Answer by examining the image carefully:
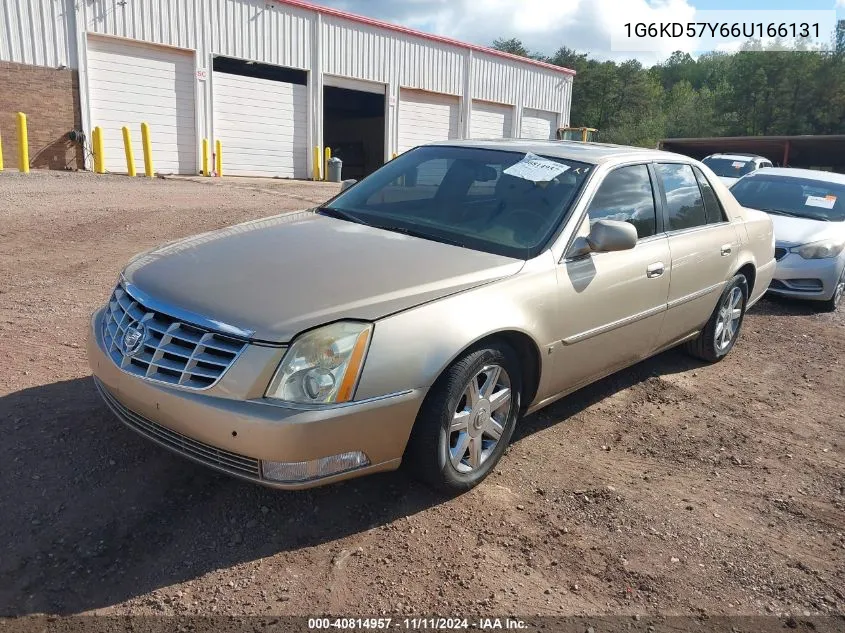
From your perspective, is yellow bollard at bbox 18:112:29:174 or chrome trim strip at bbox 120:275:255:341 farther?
yellow bollard at bbox 18:112:29:174

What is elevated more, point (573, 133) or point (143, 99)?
point (143, 99)

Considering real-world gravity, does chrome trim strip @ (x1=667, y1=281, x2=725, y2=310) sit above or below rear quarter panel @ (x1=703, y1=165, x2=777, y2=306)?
below

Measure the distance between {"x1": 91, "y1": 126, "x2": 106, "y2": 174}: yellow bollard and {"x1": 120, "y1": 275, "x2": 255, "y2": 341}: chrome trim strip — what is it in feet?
49.5

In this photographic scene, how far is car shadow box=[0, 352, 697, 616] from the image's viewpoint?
2.59 metres

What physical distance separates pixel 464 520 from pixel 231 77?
60.2 feet

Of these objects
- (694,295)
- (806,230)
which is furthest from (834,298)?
(694,295)

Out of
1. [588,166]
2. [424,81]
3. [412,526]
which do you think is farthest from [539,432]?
[424,81]

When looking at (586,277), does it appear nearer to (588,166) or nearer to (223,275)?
(588,166)

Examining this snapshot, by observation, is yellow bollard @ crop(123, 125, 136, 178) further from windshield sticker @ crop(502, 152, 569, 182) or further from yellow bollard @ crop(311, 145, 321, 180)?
windshield sticker @ crop(502, 152, 569, 182)

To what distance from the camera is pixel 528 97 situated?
27.5m

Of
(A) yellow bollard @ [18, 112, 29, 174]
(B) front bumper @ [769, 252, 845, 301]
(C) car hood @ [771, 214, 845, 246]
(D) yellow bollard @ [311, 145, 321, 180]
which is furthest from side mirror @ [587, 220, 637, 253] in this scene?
(D) yellow bollard @ [311, 145, 321, 180]

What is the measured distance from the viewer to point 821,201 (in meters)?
8.55

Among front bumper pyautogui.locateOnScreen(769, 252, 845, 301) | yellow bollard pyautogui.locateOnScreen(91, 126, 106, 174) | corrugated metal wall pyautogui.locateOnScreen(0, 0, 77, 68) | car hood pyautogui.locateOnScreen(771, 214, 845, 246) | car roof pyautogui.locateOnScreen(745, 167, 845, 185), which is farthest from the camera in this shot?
yellow bollard pyautogui.locateOnScreen(91, 126, 106, 174)

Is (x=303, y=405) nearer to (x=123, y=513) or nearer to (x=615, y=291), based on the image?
(x=123, y=513)
